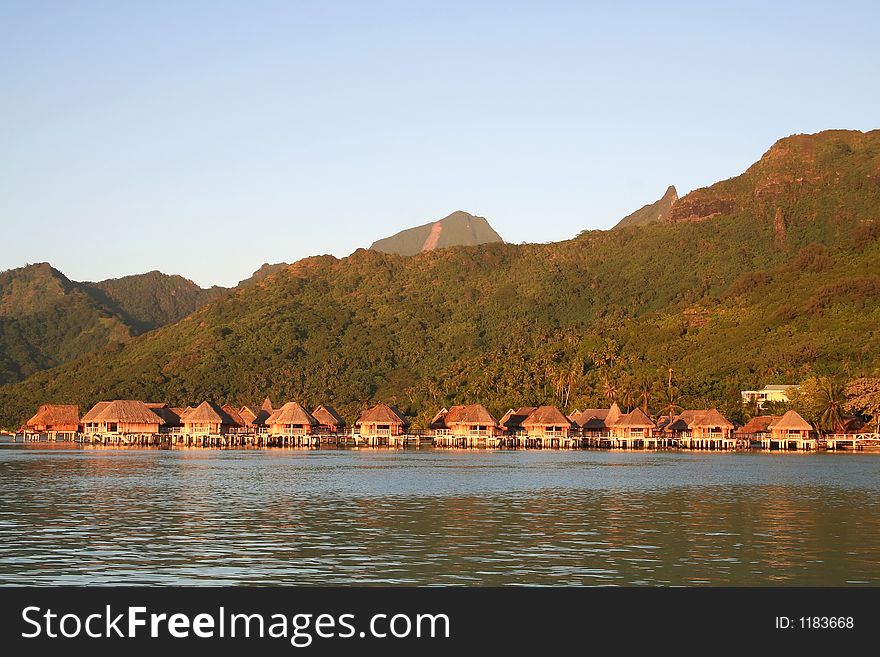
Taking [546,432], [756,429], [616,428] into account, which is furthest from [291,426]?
[756,429]

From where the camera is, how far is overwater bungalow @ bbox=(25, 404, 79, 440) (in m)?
108

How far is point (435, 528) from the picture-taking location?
29.0 metres

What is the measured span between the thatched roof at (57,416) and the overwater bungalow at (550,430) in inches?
1730

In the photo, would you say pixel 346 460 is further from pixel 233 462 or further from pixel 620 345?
pixel 620 345

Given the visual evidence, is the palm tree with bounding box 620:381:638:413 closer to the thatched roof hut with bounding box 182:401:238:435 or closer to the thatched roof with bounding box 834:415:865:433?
the thatched roof with bounding box 834:415:865:433

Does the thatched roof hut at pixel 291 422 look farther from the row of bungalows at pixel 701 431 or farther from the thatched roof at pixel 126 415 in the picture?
the row of bungalows at pixel 701 431

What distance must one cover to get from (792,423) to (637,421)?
12.9 metres

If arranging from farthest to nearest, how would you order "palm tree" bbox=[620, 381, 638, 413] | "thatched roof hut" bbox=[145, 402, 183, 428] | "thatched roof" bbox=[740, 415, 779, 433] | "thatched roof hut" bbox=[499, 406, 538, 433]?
1. "palm tree" bbox=[620, 381, 638, 413]
2. "thatched roof hut" bbox=[499, 406, 538, 433]
3. "thatched roof hut" bbox=[145, 402, 183, 428]
4. "thatched roof" bbox=[740, 415, 779, 433]

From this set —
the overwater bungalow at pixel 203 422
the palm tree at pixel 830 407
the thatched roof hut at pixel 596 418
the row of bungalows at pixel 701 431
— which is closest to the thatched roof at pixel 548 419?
the thatched roof hut at pixel 596 418

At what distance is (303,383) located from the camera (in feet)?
535

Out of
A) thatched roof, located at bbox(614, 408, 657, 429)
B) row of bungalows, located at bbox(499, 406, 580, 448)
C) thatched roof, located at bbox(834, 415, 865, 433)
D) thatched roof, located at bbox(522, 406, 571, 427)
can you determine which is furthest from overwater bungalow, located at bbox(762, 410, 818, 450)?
thatched roof, located at bbox(522, 406, 571, 427)

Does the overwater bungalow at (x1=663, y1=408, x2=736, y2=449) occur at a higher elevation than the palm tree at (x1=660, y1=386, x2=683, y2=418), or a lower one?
lower

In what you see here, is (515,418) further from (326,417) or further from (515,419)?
(326,417)

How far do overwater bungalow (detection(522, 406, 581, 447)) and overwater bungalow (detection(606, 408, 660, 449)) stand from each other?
3.99m
